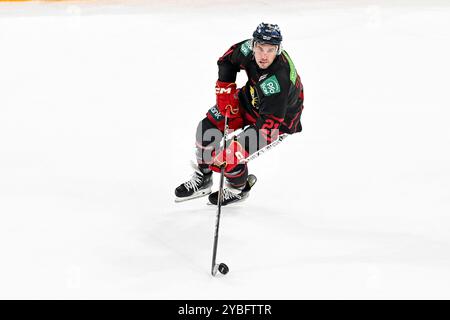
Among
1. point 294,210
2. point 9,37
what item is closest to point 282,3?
point 9,37

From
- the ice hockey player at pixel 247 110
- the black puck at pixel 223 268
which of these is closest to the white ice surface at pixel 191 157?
the black puck at pixel 223 268

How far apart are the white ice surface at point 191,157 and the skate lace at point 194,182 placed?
0.34 ft

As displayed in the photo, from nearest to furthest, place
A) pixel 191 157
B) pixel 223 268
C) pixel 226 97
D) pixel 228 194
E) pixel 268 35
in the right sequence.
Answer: pixel 223 268
pixel 268 35
pixel 226 97
pixel 228 194
pixel 191 157

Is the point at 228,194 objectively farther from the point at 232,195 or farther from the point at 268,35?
the point at 268,35

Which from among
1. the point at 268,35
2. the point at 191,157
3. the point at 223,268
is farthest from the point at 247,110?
the point at 223,268

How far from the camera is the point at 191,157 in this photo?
4750mm

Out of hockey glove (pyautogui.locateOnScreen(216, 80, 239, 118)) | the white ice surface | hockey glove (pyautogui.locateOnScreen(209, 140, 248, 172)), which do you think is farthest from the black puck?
hockey glove (pyautogui.locateOnScreen(216, 80, 239, 118))

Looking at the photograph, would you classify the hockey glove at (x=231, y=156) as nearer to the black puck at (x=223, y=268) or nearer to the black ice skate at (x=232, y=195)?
the black ice skate at (x=232, y=195)

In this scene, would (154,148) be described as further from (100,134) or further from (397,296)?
(397,296)

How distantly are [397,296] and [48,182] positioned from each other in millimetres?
2127

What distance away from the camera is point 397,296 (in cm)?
318

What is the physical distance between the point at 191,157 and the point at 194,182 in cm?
63

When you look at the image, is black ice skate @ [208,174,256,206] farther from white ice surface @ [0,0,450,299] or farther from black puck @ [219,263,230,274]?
black puck @ [219,263,230,274]

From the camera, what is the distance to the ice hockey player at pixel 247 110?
361 centimetres
